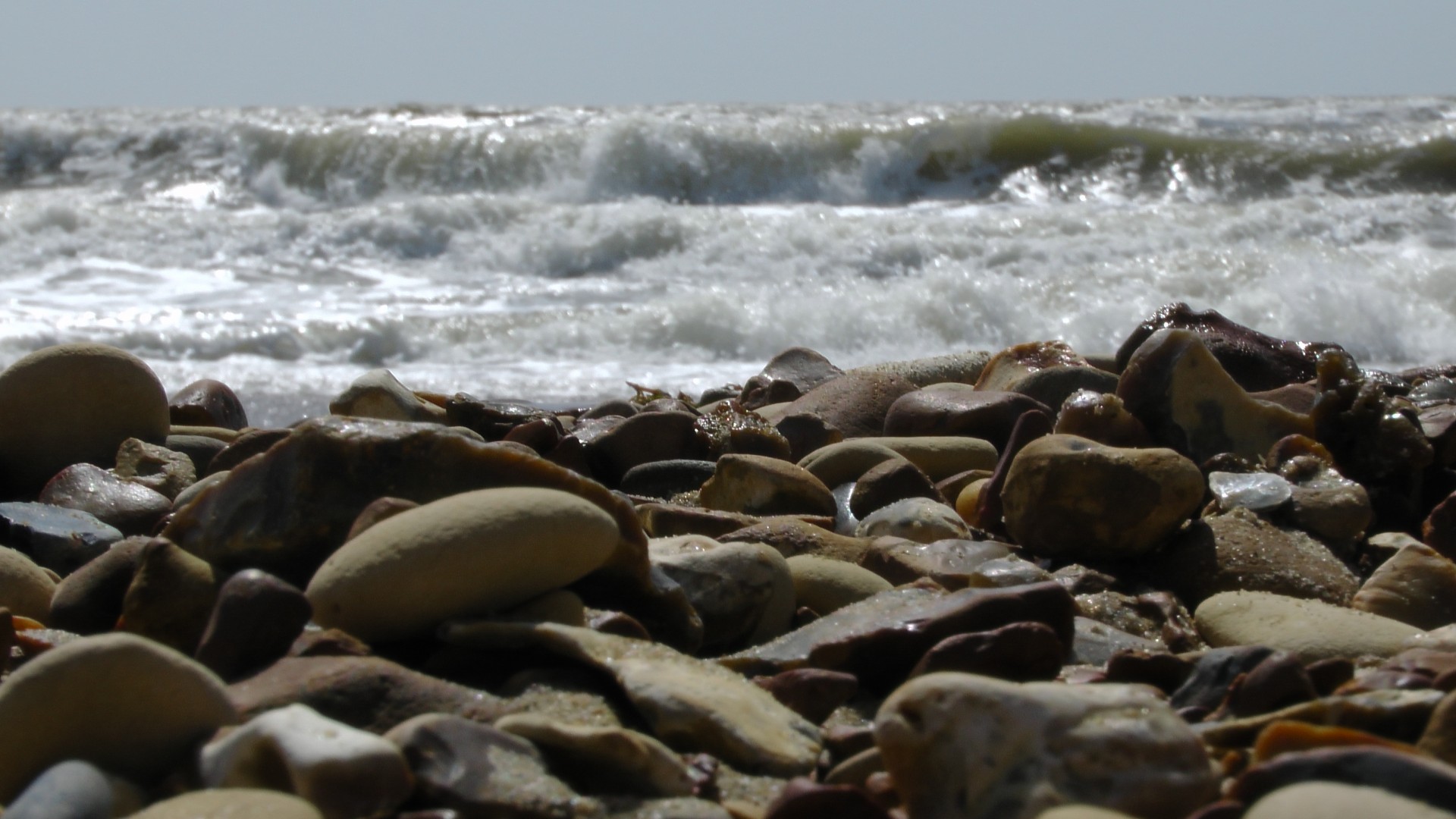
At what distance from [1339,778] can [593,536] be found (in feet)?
3.38

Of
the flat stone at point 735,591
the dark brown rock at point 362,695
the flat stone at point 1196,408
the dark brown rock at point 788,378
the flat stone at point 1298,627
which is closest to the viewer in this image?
the dark brown rock at point 362,695

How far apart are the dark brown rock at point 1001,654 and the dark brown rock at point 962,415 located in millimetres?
1945

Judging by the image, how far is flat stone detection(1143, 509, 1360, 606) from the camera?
8.60ft

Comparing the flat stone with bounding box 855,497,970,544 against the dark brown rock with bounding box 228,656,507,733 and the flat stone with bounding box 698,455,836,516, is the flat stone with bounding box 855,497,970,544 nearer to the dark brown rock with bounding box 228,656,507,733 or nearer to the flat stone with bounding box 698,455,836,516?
the flat stone with bounding box 698,455,836,516

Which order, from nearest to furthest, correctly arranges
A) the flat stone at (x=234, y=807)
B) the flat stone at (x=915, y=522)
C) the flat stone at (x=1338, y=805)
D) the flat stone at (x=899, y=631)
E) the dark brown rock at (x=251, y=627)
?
the flat stone at (x=1338, y=805)
the flat stone at (x=234, y=807)
the dark brown rock at (x=251, y=627)
the flat stone at (x=899, y=631)
the flat stone at (x=915, y=522)

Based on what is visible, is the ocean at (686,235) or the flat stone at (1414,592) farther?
the ocean at (686,235)

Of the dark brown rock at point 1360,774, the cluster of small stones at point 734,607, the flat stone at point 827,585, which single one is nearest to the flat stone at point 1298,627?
the cluster of small stones at point 734,607

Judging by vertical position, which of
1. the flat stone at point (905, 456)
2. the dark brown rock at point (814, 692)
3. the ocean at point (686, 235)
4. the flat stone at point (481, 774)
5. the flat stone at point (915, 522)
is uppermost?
the flat stone at point (481, 774)

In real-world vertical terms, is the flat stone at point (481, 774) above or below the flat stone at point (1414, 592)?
above

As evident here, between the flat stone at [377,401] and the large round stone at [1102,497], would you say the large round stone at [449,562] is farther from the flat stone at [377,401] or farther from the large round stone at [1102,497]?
the flat stone at [377,401]

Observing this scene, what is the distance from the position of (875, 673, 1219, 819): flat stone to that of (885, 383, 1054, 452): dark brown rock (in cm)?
241

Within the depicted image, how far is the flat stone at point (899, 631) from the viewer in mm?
1972

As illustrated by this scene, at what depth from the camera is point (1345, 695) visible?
171 cm

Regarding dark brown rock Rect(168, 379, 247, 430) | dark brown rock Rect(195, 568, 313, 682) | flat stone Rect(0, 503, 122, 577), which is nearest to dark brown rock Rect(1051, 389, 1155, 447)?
dark brown rock Rect(195, 568, 313, 682)
